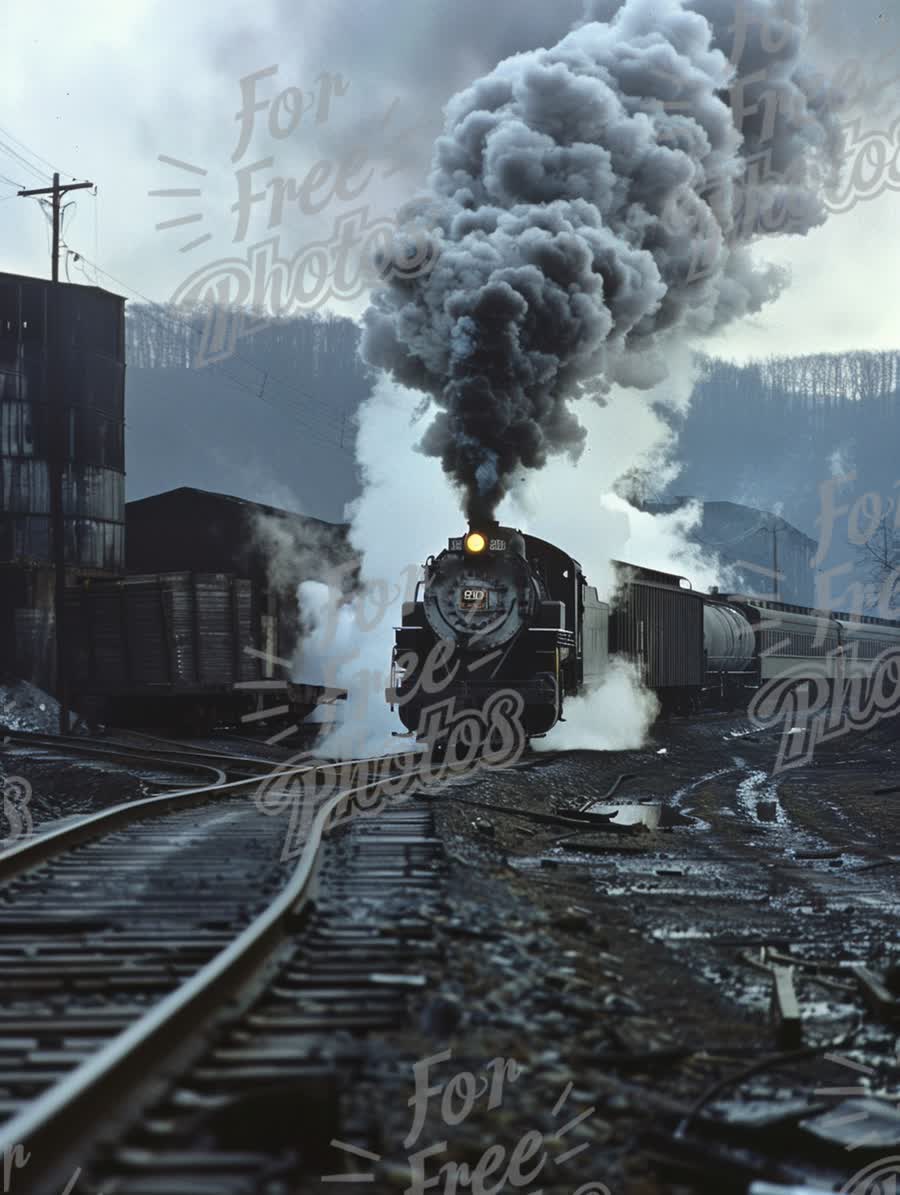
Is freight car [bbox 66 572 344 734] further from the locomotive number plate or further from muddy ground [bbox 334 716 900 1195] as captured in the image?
muddy ground [bbox 334 716 900 1195]

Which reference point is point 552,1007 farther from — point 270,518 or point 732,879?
point 270,518

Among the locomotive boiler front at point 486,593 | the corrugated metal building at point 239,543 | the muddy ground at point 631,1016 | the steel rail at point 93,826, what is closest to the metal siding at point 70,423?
the corrugated metal building at point 239,543

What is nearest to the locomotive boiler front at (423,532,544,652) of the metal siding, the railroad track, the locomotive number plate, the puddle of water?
the locomotive number plate

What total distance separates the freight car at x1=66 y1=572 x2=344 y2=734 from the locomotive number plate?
375 inches

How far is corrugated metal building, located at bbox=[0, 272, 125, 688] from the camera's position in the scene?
101ft

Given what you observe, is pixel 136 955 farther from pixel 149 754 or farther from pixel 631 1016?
pixel 149 754

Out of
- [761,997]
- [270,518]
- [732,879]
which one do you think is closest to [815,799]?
[732,879]

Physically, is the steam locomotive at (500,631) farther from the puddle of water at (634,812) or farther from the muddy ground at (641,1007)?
the muddy ground at (641,1007)

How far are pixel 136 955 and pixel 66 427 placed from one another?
Answer: 94.7 ft

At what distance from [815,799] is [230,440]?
99528mm

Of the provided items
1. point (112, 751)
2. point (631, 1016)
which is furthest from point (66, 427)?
point (631, 1016)

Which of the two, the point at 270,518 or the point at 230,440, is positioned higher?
the point at 230,440

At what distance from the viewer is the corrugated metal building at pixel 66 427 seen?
1216 inches

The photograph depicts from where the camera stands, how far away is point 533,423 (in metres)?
18.0
